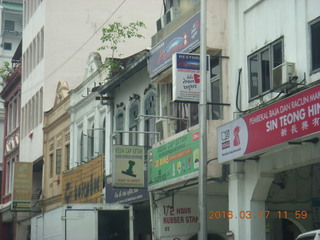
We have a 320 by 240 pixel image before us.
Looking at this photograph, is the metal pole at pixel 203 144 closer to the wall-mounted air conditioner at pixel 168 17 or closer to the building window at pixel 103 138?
the wall-mounted air conditioner at pixel 168 17

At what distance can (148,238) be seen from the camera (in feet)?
93.8

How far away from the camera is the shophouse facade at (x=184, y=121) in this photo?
19875 mm

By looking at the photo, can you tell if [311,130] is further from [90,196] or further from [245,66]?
[90,196]

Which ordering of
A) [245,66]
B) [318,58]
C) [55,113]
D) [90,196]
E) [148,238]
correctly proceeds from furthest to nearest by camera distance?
1. [55,113]
2. [90,196]
3. [148,238]
4. [245,66]
5. [318,58]

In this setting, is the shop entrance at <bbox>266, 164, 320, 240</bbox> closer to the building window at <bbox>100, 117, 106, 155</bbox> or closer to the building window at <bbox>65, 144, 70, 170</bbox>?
the building window at <bbox>100, 117, 106, 155</bbox>

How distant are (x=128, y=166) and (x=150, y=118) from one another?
2.20 m

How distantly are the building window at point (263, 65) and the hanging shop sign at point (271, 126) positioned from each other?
4.18 feet

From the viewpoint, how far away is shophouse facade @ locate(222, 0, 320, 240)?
16359mm

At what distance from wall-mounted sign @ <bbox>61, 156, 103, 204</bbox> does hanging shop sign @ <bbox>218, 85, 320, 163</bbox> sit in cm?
1162

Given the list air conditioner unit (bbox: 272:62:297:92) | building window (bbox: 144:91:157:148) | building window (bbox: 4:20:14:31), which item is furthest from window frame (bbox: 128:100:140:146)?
building window (bbox: 4:20:14:31)

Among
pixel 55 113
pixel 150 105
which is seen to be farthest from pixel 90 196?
pixel 55 113

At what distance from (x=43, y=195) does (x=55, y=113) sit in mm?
4630

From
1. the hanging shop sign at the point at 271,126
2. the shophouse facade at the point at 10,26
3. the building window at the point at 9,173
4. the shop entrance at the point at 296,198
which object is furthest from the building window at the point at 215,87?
the shophouse facade at the point at 10,26

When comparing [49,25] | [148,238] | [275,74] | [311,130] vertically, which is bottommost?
[148,238]
